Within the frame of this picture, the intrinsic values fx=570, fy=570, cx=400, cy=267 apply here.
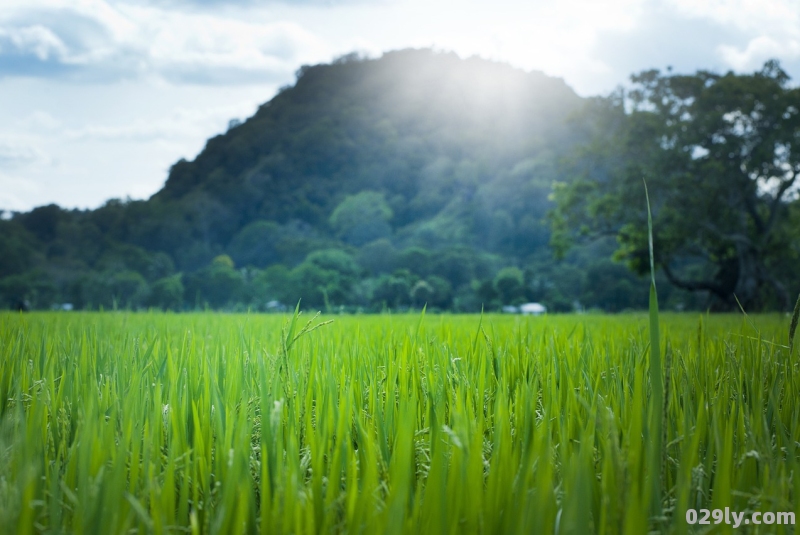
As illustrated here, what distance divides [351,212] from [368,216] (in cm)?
239

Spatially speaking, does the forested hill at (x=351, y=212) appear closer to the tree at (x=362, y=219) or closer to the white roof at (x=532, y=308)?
the tree at (x=362, y=219)

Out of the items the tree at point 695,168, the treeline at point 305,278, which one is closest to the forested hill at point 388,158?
the treeline at point 305,278

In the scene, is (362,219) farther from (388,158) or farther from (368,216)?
Answer: (388,158)

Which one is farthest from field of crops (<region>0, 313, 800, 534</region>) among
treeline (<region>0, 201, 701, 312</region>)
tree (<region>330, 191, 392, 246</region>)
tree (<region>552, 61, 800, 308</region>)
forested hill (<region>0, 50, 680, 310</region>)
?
tree (<region>330, 191, 392, 246</region>)

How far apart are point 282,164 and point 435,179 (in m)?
20.9

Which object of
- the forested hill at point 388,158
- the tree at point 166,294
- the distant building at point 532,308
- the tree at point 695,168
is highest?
the forested hill at point 388,158

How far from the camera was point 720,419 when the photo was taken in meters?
1.49

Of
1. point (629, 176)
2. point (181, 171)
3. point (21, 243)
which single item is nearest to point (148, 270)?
point (21, 243)

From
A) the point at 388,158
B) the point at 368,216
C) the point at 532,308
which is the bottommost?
the point at 532,308

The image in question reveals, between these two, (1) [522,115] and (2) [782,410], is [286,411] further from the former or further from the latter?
(1) [522,115]

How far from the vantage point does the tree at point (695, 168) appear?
20219mm

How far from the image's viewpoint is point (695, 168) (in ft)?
68.2

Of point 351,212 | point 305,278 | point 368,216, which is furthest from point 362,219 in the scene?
point 305,278

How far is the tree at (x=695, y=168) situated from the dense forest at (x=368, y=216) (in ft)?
1.46
